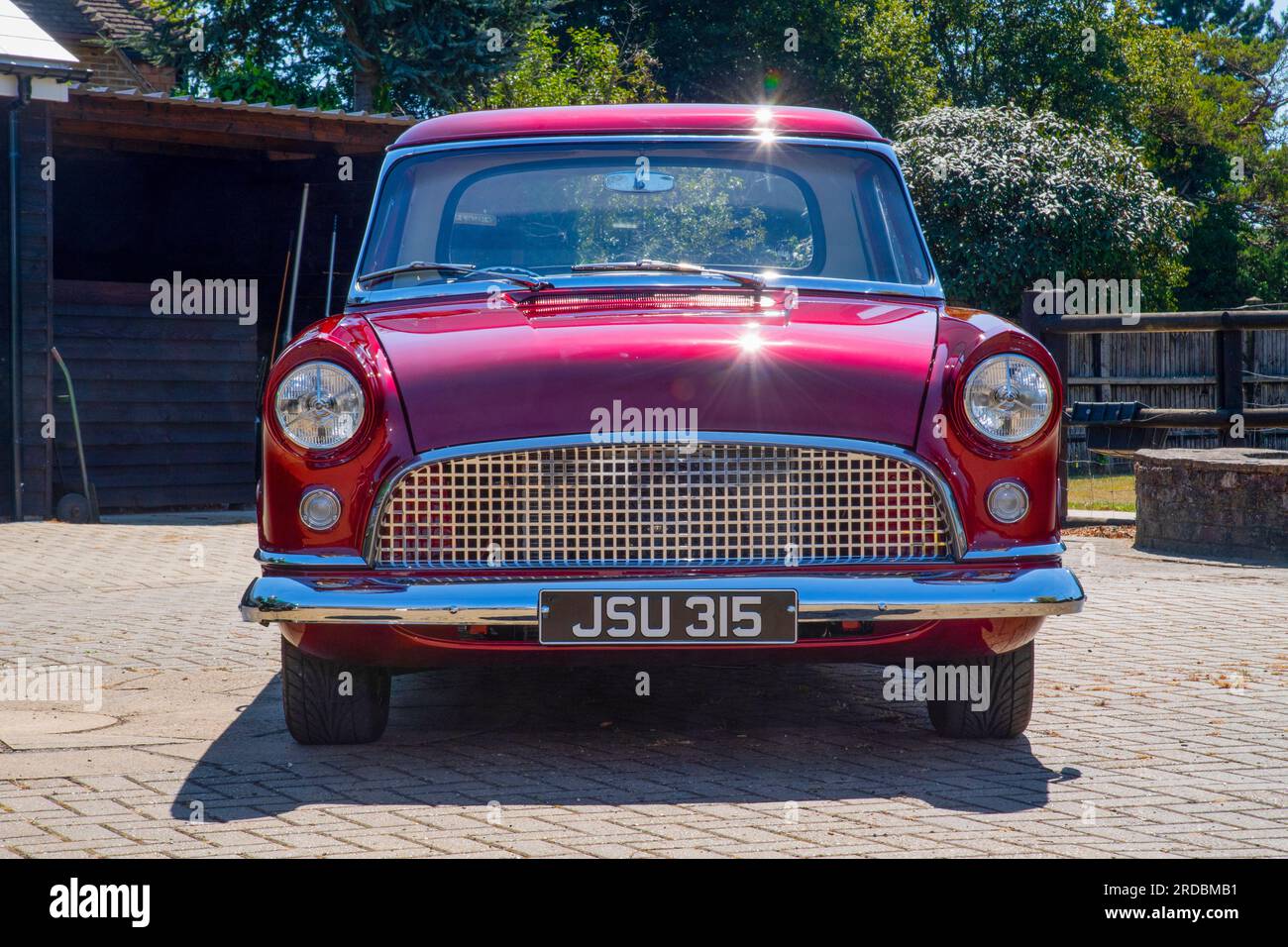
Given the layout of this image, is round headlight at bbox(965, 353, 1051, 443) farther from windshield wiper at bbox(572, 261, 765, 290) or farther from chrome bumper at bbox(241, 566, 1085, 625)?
windshield wiper at bbox(572, 261, 765, 290)

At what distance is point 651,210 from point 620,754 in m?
1.83

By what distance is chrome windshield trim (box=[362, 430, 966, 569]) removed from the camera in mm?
4176

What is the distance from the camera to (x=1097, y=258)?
86.7 ft

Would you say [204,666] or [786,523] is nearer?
[786,523]

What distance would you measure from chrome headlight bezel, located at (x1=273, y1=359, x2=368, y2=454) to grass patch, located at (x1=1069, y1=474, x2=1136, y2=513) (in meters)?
9.38

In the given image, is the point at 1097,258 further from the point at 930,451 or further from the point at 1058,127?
the point at 930,451

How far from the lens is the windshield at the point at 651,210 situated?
5.34 m

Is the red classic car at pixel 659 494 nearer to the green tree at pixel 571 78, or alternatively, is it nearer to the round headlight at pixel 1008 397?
the round headlight at pixel 1008 397

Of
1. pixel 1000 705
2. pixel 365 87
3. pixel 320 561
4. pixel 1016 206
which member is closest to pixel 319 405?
pixel 320 561

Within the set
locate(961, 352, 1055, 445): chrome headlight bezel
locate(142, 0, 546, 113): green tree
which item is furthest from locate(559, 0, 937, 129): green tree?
locate(961, 352, 1055, 445): chrome headlight bezel

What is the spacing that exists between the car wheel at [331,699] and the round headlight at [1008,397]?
1812mm

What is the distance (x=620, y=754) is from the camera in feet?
15.3

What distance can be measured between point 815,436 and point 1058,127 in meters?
25.3
